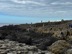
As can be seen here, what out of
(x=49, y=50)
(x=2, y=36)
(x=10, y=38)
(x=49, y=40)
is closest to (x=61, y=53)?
(x=49, y=50)

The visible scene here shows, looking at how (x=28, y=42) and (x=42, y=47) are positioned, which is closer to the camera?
(x=42, y=47)

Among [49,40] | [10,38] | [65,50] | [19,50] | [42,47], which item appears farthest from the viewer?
[10,38]

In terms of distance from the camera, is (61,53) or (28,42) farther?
(28,42)

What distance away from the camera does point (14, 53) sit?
55.3ft

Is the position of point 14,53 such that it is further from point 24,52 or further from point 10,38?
point 10,38

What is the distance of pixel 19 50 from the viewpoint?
706 inches

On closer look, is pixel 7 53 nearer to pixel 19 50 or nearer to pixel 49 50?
pixel 19 50

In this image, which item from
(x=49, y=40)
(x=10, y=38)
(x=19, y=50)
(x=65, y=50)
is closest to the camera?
(x=65, y=50)

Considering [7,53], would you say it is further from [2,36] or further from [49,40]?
→ [2,36]

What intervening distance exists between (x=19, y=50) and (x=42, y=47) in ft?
9.12

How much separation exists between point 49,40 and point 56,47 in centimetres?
481

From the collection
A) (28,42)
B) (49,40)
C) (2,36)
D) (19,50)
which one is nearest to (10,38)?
(2,36)

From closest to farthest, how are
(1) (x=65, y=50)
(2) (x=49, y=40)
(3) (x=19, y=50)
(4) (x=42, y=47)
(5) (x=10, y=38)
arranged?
(1) (x=65, y=50) < (3) (x=19, y=50) < (4) (x=42, y=47) < (2) (x=49, y=40) < (5) (x=10, y=38)

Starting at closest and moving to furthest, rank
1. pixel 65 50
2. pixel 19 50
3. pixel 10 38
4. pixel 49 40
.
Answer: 1. pixel 65 50
2. pixel 19 50
3. pixel 49 40
4. pixel 10 38
